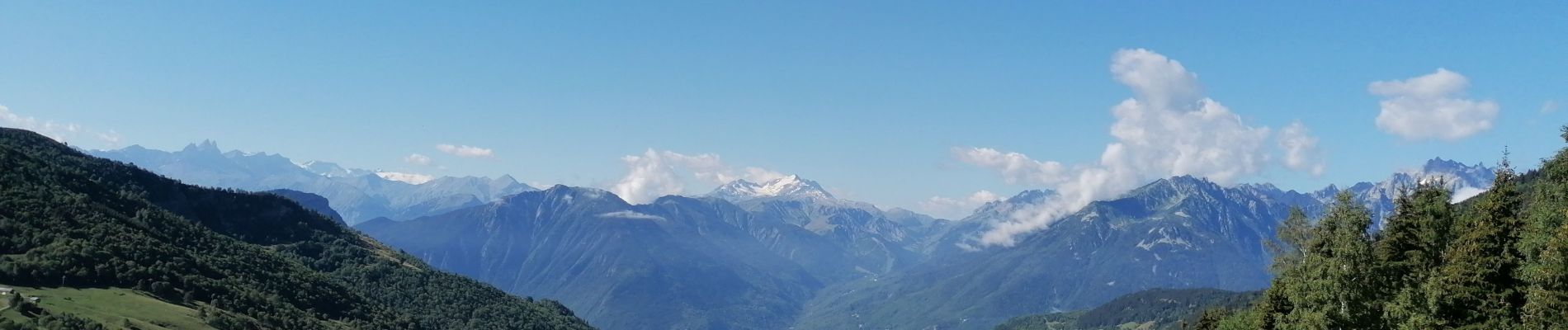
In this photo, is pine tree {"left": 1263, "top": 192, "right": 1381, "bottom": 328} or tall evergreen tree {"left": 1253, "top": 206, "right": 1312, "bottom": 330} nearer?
pine tree {"left": 1263, "top": 192, "right": 1381, "bottom": 328}

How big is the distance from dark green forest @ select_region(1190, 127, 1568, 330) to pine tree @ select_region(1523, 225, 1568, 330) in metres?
0.06

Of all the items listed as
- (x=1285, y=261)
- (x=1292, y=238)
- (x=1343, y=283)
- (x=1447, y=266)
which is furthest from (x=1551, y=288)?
(x=1285, y=261)

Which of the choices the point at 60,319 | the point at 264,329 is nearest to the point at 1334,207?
the point at 60,319

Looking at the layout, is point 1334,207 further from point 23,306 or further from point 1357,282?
point 23,306

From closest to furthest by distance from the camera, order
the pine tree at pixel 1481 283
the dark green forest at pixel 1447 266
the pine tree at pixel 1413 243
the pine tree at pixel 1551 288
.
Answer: the pine tree at pixel 1551 288 < the dark green forest at pixel 1447 266 < the pine tree at pixel 1481 283 < the pine tree at pixel 1413 243

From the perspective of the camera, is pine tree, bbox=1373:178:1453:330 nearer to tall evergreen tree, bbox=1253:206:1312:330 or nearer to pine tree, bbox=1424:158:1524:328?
pine tree, bbox=1424:158:1524:328

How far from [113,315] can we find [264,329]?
2844 cm

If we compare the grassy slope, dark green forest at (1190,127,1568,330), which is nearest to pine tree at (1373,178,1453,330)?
dark green forest at (1190,127,1568,330)

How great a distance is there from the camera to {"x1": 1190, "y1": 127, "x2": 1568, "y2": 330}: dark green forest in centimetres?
4706

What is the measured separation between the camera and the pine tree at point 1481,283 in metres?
51.8

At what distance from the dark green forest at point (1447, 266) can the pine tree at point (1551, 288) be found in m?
0.06

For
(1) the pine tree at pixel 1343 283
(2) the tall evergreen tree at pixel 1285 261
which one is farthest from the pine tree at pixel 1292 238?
(1) the pine tree at pixel 1343 283

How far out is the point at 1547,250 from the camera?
44.4 meters

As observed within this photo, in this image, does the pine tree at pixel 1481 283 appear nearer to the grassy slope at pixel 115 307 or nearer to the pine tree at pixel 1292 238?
the pine tree at pixel 1292 238
